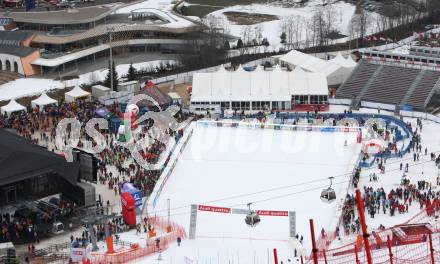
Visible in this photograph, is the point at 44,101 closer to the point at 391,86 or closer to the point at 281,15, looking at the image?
the point at 391,86

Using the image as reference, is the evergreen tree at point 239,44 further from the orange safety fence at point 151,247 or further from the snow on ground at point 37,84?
the orange safety fence at point 151,247

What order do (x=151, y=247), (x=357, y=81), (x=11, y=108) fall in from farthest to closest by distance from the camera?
(x=357, y=81), (x=11, y=108), (x=151, y=247)

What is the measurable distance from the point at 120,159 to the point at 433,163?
41.6 feet

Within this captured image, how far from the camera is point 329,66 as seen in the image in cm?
4616

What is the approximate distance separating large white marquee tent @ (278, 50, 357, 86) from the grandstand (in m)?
1.39

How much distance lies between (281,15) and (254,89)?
27.5 metres

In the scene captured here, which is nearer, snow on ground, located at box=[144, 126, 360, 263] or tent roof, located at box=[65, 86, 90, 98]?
snow on ground, located at box=[144, 126, 360, 263]

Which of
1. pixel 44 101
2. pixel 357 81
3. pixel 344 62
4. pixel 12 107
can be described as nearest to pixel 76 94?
pixel 44 101

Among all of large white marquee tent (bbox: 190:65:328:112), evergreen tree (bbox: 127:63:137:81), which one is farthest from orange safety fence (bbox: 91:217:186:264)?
evergreen tree (bbox: 127:63:137:81)

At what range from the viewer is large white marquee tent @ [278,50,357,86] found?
45.6 meters

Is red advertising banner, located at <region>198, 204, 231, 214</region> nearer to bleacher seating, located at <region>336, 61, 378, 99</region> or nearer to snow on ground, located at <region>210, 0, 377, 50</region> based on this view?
bleacher seating, located at <region>336, 61, 378, 99</region>

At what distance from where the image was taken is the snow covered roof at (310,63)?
45.8 metres

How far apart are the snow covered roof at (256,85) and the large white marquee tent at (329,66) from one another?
8.43 feet

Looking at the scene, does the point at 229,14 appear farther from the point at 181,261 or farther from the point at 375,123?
the point at 181,261
